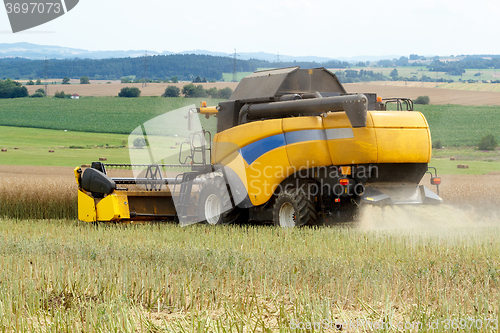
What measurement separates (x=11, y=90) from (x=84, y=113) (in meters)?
21.9

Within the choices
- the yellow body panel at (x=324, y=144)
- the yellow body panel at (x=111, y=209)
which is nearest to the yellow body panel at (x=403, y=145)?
the yellow body panel at (x=324, y=144)

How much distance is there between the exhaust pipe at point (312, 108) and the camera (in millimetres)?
8391

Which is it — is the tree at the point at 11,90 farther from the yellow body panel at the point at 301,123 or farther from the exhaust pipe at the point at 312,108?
the yellow body panel at the point at 301,123

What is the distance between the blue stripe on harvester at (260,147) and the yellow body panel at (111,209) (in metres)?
2.75

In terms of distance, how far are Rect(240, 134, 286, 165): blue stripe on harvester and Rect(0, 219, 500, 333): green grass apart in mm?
1692

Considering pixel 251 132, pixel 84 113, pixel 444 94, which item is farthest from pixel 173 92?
pixel 251 132

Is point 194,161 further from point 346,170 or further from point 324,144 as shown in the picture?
point 346,170

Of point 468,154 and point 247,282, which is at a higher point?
point 247,282

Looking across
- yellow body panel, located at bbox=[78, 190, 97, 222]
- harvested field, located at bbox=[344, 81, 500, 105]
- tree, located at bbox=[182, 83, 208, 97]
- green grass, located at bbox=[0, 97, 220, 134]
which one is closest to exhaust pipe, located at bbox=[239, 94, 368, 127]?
yellow body panel, located at bbox=[78, 190, 97, 222]

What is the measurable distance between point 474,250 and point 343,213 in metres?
2.65

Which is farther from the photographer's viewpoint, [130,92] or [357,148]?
[130,92]

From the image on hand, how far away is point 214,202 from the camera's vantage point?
10992 millimetres

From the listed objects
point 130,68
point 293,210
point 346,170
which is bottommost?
point 293,210

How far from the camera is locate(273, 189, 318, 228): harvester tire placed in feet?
30.1
